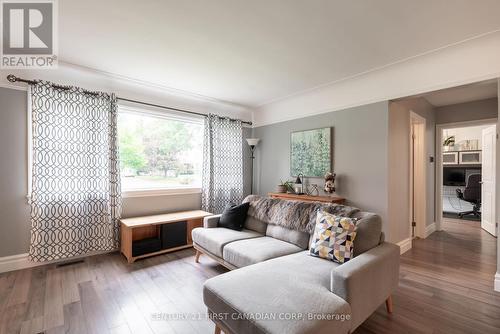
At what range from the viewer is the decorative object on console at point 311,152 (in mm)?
3775

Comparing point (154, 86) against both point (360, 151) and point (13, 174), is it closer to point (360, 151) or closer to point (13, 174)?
point (13, 174)

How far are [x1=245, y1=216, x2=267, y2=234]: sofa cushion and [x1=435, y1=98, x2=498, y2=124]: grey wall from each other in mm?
4314

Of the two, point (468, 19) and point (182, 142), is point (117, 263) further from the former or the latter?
point (468, 19)

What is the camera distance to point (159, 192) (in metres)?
3.84

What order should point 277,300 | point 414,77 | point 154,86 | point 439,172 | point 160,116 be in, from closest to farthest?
point 277,300 < point 414,77 < point 154,86 < point 160,116 < point 439,172

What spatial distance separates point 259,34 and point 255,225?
2.25 meters

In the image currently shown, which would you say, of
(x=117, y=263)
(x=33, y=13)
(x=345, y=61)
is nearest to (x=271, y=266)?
(x=117, y=263)

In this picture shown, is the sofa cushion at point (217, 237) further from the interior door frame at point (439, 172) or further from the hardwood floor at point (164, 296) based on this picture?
the interior door frame at point (439, 172)

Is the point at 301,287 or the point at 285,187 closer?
the point at 301,287

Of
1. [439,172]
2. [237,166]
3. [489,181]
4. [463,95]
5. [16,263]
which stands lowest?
[16,263]

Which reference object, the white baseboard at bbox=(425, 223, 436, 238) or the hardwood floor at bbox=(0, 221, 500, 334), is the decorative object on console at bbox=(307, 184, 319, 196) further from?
the white baseboard at bbox=(425, 223, 436, 238)

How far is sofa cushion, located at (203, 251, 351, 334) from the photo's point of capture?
1.24m

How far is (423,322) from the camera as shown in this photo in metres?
1.87

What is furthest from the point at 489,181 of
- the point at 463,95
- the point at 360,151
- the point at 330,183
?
the point at 330,183
